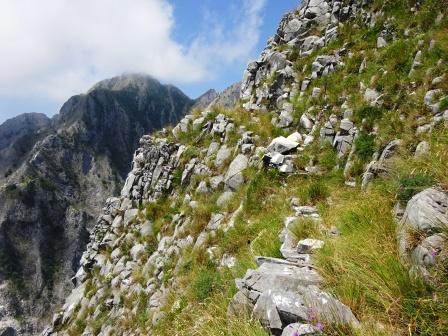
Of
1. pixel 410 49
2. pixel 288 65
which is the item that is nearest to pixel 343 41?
pixel 288 65

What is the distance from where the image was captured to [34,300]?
180750 mm

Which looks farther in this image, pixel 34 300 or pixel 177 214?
pixel 34 300

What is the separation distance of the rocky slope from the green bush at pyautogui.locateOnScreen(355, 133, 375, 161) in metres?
0.05

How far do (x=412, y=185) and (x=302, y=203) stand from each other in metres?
4.93

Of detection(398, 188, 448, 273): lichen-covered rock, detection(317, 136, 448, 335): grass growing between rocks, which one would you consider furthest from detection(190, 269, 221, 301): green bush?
detection(398, 188, 448, 273): lichen-covered rock

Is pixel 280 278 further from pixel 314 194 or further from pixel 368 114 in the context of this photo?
pixel 368 114

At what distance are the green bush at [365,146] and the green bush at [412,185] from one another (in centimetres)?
511

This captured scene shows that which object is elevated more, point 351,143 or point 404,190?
point 351,143

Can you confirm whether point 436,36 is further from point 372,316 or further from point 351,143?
point 372,316

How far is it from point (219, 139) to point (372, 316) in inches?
602

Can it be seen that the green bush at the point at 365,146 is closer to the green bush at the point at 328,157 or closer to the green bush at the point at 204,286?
the green bush at the point at 328,157

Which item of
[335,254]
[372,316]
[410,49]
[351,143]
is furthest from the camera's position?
[410,49]

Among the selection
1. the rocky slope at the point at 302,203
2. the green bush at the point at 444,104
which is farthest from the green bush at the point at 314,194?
the green bush at the point at 444,104

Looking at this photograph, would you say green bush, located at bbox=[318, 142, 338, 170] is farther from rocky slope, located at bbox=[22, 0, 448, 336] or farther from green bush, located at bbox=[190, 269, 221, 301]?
green bush, located at bbox=[190, 269, 221, 301]
